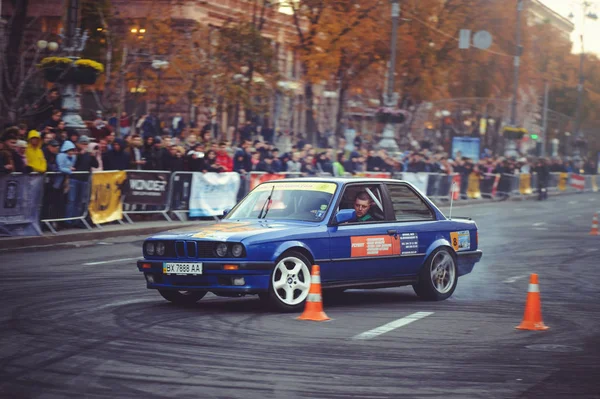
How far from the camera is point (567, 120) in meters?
90.3

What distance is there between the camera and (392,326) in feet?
35.8

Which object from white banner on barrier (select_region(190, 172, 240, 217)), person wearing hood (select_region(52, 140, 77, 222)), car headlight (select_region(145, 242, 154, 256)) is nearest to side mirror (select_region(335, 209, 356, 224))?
car headlight (select_region(145, 242, 154, 256))

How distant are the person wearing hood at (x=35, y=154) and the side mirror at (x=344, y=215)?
9024 mm

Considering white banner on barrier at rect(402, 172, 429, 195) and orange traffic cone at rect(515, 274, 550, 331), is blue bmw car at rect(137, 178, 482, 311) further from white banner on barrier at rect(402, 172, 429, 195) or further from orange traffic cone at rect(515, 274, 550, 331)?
white banner on barrier at rect(402, 172, 429, 195)

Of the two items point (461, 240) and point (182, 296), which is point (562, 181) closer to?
point (461, 240)

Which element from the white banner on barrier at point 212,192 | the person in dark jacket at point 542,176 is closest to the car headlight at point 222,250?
the white banner on barrier at point 212,192

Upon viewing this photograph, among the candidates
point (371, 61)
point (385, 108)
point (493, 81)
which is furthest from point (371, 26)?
point (493, 81)

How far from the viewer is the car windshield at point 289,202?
12164 mm

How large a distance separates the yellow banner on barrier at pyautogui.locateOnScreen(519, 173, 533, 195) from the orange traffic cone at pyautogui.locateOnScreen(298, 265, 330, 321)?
1704 inches

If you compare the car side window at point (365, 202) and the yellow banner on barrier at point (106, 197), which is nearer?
the car side window at point (365, 202)

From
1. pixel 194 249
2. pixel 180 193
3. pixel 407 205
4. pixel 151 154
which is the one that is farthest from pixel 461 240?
pixel 180 193

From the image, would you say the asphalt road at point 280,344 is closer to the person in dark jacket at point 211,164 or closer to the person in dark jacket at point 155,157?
the person in dark jacket at point 155,157

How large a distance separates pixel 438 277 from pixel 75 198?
965 centimetres

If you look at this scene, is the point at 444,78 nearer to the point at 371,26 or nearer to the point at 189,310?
the point at 371,26
